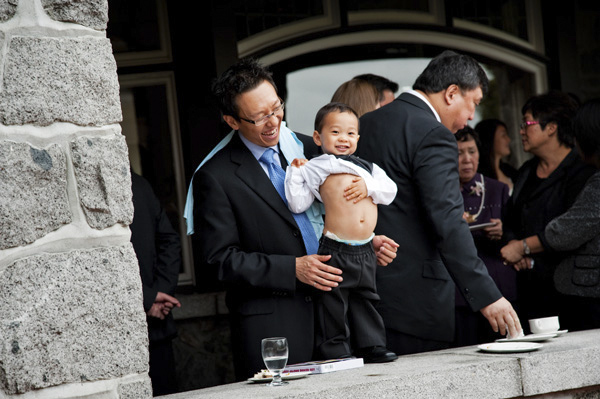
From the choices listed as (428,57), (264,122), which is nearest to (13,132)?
(264,122)

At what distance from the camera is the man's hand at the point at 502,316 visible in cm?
353

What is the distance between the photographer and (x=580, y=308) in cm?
457

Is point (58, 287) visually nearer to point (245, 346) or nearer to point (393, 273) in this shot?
point (245, 346)

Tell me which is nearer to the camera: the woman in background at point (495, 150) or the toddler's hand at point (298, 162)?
the toddler's hand at point (298, 162)

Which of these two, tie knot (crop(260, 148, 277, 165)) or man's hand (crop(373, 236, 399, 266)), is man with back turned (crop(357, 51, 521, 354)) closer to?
man's hand (crop(373, 236, 399, 266))

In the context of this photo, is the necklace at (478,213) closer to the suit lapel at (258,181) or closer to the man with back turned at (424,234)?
the man with back turned at (424,234)

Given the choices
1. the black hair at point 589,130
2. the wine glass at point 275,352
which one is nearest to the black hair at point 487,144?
the black hair at point 589,130

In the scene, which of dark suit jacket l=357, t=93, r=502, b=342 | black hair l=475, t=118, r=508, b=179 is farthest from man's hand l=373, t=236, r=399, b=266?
black hair l=475, t=118, r=508, b=179

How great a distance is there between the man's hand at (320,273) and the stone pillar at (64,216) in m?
0.78

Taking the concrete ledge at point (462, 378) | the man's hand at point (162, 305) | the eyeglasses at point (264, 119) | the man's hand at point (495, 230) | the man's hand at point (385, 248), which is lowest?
the concrete ledge at point (462, 378)

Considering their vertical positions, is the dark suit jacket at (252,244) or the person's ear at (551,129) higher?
the person's ear at (551,129)

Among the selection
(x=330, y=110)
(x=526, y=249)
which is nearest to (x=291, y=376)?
(x=330, y=110)

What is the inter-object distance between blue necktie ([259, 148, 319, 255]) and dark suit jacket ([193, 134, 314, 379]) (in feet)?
0.13

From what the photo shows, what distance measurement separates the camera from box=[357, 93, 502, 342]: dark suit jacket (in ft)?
11.7
